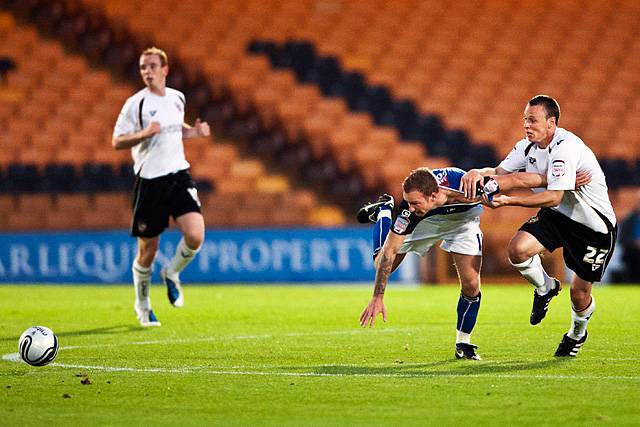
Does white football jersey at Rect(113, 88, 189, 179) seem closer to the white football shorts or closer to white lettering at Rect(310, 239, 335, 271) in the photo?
the white football shorts

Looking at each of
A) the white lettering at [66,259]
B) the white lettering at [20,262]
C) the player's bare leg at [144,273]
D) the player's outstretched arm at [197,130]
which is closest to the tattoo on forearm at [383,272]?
the player's outstretched arm at [197,130]

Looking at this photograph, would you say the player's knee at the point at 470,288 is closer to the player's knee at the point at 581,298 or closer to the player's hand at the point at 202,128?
the player's knee at the point at 581,298

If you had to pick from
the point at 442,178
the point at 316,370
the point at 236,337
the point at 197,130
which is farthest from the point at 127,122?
the point at 316,370

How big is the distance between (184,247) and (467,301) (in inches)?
139

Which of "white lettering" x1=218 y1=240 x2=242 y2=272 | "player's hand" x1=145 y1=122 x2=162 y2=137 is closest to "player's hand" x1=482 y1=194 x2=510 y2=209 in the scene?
"player's hand" x1=145 y1=122 x2=162 y2=137

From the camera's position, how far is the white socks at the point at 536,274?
864 centimetres

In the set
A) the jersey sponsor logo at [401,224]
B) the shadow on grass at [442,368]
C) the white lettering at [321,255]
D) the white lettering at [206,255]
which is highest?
the jersey sponsor logo at [401,224]

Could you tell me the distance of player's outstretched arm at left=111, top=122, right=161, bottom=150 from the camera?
10359 millimetres

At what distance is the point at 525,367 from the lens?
773 cm

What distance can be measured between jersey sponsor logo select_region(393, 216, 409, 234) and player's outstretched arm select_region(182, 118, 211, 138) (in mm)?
3532

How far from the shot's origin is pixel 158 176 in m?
11.0

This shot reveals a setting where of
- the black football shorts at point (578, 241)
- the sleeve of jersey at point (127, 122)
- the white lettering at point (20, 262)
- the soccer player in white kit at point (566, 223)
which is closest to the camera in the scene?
the soccer player in white kit at point (566, 223)

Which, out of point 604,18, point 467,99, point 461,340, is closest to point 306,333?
point 461,340

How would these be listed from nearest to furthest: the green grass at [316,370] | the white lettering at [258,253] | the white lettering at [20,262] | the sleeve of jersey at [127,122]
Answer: the green grass at [316,370] → the sleeve of jersey at [127,122] → the white lettering at [258,253] → the white lettering at [20,262]
